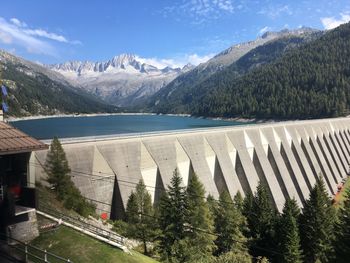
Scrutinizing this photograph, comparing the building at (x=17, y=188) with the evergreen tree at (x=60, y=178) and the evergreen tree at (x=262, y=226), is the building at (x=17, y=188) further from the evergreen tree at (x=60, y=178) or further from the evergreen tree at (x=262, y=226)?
the evergreen tree at (x=262, y=226)

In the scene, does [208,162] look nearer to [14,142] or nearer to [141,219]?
[141,219]

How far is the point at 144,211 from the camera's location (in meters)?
30.5

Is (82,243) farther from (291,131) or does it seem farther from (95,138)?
(291,131)

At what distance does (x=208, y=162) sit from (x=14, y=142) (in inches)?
1490

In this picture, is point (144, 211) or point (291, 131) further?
point (291, 131)

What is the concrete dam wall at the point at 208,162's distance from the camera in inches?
1583

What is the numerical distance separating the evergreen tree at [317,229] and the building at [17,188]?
2837 centimetres

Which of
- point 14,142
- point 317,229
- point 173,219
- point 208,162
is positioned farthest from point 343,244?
point 14,142

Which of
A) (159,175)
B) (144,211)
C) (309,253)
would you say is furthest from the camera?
(159,175)

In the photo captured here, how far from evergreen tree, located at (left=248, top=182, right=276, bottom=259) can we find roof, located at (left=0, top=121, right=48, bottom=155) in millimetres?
26397

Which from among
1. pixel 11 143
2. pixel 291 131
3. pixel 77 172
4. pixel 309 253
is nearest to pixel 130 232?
pixel 77 172

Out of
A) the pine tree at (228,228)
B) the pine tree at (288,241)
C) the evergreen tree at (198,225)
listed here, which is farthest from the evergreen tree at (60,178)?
the pine tree at (288,241)

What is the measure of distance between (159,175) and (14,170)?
90.5 ft

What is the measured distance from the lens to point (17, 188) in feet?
63.2
